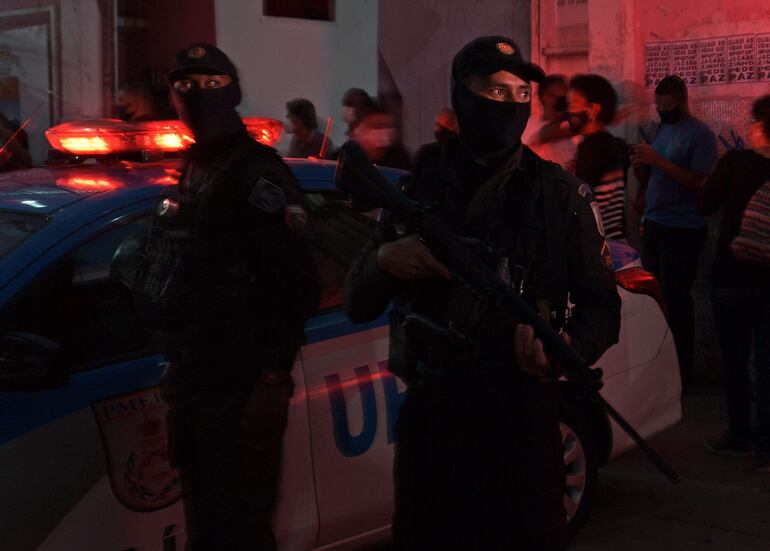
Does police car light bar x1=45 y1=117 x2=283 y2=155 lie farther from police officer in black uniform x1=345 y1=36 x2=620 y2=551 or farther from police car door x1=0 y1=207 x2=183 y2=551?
police officer in black uniform x1=345 y1=36 x2=620 y2=551

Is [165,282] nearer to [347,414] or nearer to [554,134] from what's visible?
[347,414]

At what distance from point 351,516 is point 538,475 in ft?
4.26

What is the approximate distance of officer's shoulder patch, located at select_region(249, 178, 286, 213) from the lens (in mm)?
3730

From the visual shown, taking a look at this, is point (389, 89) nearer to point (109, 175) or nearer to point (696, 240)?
point (696, 240)

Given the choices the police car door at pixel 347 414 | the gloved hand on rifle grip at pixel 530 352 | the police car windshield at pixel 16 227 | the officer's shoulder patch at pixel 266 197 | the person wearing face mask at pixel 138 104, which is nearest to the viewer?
Answer: the gloved hand on rifle grip at pixel 530 352

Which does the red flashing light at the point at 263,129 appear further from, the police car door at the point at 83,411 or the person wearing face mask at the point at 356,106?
the person wearing face mask at the point at 356,106

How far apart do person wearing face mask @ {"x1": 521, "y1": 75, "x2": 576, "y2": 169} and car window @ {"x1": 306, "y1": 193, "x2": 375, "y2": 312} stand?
315 cm

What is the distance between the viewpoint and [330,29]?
1291cm

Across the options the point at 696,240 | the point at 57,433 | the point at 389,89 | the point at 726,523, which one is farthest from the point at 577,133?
the point at 57,433

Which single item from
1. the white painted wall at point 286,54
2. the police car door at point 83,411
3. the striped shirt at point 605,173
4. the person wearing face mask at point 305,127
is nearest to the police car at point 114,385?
the police car door at point 83,411

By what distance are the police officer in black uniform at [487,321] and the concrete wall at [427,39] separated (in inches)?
261

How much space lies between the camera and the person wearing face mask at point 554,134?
7680 mm

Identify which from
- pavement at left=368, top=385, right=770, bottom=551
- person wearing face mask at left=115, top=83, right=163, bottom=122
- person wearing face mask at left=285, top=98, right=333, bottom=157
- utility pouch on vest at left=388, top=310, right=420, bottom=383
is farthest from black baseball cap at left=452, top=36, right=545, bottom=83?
person wearing face mask at left=285, top=98, right=333, bottom=157

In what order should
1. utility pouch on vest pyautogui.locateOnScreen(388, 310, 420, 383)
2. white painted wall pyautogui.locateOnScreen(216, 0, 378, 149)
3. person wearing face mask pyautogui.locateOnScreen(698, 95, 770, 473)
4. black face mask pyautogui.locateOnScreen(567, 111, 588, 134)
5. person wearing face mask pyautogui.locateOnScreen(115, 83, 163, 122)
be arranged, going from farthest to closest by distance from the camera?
white painted wall pyautogui.locateOnScreen(216, 0, 378, 149) < black face mask pyautogui.locateOnScreen(567, 111, 588, 134) < person wearing face mask pyautogui.locateOnScreen(115, 83, 163, 122) < person wearing face mask pyautogui.locateOnScreen(698, 95, 770, 473) < utility pouch on vest pyautogui.locateOnScreen(388, 310, 420, 383)
